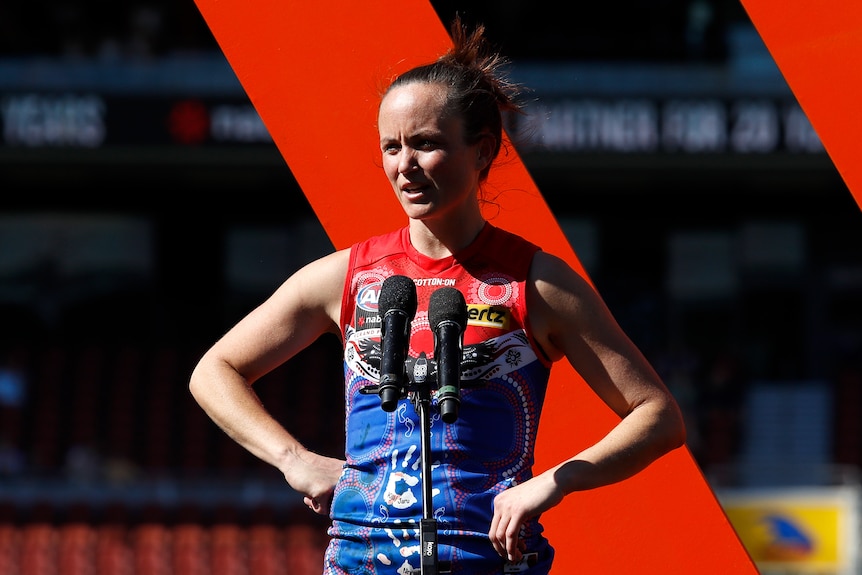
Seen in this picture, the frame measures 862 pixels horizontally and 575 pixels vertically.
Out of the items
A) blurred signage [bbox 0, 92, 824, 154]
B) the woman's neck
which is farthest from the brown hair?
blurred signage [bbox 0, 92, 824, 154]

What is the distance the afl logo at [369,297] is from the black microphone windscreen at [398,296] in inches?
5.4

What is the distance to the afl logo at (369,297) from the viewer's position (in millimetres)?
2047

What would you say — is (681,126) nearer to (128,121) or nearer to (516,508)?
(128,121)

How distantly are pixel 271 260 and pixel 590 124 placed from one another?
4.56 meters

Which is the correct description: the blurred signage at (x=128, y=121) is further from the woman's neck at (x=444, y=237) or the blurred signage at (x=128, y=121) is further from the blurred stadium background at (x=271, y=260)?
the woman's neck at (x=444, y=237)

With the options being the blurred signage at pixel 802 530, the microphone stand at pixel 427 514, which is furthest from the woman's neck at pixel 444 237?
the blurred signage at pixel 802 530

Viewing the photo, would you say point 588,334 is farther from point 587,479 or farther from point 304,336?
point 304,336

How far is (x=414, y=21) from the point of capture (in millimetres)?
2518

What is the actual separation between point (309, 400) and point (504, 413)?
12134 millimetres

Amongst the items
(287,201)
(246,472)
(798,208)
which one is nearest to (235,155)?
(287,201)

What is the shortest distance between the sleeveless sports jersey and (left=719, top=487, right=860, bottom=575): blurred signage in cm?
892

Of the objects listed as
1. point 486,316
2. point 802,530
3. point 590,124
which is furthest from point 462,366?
point 590,124

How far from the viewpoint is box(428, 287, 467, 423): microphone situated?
1.78 metres

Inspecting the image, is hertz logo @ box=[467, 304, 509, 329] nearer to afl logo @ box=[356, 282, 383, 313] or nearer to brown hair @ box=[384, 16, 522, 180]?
afl logo @ box=[356, 282, 383, 313]
